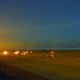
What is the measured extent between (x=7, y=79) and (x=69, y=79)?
6.79 metres

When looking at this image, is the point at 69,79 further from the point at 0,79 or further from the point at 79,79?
the point at 0,79

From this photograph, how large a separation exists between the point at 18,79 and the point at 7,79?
4.48 feet

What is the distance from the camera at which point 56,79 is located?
32000 millimetres

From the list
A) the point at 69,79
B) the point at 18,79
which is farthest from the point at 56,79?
the point at 18,79

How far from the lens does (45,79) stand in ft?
99.6

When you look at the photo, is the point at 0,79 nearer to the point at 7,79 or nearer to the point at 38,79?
the point at 7,79

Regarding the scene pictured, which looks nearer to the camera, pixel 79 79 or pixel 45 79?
pixel 45 79

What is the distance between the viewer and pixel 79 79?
32.5 meters

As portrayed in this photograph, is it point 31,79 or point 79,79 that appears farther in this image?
point 79,79

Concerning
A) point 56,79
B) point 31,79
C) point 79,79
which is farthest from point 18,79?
point 79,79

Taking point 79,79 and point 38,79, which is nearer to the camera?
point 38,79

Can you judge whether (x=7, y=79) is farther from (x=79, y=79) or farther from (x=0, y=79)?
(x=79, y=79)

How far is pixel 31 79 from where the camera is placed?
100.0 ft

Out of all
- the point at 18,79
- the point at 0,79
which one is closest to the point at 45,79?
the point at 18,79
